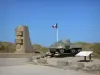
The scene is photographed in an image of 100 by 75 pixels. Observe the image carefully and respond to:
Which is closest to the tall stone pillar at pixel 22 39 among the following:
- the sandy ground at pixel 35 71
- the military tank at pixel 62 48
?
the military tank at pixel 62 48

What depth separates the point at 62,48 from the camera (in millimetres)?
26766

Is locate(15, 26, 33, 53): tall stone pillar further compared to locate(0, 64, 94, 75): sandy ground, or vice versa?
locate(15, 26, 33, 53): tall stone pillar

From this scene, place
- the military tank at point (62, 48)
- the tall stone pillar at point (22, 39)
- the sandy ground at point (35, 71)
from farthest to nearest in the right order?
1. the tall stone pillar at point (22, 39)
2. the military tank at point (62, 48)
3. the sandy ground at point (35, 71)

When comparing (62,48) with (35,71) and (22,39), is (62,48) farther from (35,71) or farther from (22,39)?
(35,71)

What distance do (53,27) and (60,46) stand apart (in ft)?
18.8

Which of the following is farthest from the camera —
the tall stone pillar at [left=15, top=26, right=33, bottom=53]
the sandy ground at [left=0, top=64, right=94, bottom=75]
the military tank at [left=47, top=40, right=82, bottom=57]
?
the tall stone pillar at [left=15, top=26, right=33, bottom=53]

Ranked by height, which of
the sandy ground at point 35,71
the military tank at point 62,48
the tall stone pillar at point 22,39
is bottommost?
the sandy ground at point 35,71

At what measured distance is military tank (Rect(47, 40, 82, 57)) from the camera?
88.3 ft

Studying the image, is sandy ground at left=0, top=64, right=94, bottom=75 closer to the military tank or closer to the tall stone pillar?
the military tank

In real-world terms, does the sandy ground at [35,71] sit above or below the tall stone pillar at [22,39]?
below

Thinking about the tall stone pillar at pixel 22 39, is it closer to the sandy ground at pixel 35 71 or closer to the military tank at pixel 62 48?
the military tank at pixel 62 48

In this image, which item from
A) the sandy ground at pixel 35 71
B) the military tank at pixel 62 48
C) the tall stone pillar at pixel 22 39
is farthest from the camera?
the tall stone pillar at pixel 22 39

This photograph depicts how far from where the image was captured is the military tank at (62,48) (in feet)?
88.3

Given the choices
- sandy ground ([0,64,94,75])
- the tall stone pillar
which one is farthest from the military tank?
sandy ground ([0,64,94,75])
